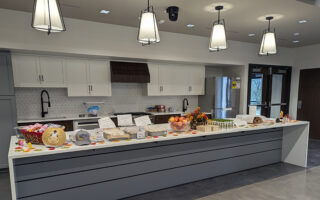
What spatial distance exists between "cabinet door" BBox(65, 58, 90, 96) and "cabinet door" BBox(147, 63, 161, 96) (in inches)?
60.3

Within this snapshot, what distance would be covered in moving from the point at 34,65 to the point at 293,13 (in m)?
4.95

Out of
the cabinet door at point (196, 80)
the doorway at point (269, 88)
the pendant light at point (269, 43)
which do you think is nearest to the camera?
the pendant light at point (269, 43)

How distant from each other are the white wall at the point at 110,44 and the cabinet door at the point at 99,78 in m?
0.43

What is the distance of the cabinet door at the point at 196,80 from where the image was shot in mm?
5551

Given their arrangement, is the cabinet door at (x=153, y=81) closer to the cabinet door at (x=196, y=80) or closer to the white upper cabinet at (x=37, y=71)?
the cabinet door at (x=196, y=80)

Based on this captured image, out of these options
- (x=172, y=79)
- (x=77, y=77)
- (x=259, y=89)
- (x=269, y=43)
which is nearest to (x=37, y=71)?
(x=77, y=77)

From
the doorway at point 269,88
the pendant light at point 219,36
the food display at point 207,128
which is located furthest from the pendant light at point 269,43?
the doorway at point 269,88

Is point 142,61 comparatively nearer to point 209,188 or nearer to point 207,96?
point 207,96

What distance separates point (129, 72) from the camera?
15.2ft

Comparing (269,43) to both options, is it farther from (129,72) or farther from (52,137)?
(52,137)

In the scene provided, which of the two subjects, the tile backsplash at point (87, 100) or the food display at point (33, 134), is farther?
the tile backsplash at point (87, 100)

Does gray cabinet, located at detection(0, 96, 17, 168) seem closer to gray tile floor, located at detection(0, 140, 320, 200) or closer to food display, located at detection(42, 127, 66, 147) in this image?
gray tile floor, located at detection(0, 140, 320, 200)

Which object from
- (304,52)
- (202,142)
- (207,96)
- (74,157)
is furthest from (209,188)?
(304,52)

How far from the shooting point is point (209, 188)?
2959 mm
